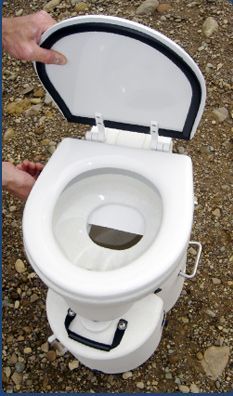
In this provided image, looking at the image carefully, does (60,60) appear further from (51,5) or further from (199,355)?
(51,5)

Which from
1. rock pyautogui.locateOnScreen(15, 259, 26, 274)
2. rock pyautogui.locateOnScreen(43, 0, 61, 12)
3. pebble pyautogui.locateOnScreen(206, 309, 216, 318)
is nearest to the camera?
pebble pyautogui.locateOnScreen(206, 309, 216, 318)

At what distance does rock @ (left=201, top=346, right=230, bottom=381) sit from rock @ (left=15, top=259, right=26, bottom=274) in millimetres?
607

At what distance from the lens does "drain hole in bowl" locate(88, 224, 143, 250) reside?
4.65 ft

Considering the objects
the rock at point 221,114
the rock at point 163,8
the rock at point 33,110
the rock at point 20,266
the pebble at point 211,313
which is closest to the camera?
the pebble at point 211,313

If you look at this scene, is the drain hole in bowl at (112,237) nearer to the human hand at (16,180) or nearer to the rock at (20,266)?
the human hand at (16,180)

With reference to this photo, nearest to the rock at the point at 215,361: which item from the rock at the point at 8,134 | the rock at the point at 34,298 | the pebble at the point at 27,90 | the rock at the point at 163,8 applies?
the rock at the point at 34,298

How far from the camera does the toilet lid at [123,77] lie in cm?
116

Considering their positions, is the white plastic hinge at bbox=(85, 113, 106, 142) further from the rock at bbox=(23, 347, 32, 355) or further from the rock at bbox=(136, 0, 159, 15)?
the rock at bbox=(136, 0, 159, 15)

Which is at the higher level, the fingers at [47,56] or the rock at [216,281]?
the fingers at [47,56]

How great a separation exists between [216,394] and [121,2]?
62.3 inches

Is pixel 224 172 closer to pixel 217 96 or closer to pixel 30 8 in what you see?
pixel 217 96

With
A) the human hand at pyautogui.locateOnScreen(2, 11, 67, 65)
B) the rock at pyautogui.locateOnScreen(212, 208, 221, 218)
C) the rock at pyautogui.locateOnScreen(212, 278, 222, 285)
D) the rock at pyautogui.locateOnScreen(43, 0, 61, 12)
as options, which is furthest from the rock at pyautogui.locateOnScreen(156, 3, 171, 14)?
the rock at pyautogui.locateOnScreen(212, 278, 222, 285)

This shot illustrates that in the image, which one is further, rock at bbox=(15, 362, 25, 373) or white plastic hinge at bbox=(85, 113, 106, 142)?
rock at bbox=(15, 362, 25, 373)

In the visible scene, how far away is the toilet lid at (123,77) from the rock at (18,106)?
0.70 meters
